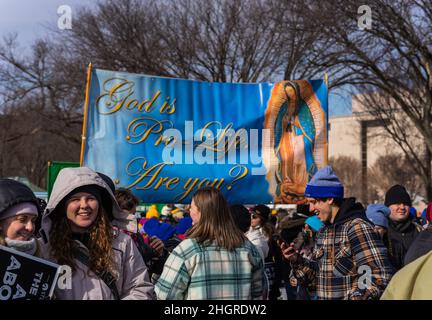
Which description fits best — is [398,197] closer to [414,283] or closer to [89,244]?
[89,244]

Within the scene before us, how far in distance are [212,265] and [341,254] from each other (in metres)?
0.95

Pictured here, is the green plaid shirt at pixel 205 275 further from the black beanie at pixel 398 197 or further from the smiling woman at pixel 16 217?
the black beanie at pixel 398 197

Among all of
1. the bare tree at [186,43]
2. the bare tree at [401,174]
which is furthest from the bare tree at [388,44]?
the bare tree at [401,174]

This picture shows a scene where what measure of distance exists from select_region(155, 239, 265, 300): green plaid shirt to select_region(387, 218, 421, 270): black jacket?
2894mm

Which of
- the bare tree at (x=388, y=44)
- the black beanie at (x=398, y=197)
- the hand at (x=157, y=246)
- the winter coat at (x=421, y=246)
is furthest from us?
the bare tree at (x=388, y=44)

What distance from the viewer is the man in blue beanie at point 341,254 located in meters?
4.29

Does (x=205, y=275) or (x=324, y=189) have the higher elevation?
(x=324, y=189)

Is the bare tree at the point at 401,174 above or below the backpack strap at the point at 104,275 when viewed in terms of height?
above

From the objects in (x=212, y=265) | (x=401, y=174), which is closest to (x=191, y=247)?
(x=212, y=265)

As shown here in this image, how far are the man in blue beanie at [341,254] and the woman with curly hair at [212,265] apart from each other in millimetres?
554

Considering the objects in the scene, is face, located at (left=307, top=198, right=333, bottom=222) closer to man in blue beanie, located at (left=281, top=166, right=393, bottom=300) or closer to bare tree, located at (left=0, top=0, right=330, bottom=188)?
man in blue beanie, located at (left=281, top=166, right=393, bottom=300)

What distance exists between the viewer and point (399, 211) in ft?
23.9

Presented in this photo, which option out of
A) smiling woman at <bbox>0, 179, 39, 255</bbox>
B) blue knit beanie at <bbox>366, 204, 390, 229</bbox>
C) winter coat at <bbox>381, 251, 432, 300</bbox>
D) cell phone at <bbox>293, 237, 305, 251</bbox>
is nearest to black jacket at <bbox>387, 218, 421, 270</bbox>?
blue knit beanie at <bbox>366, 204, 390, 229</bbox>
